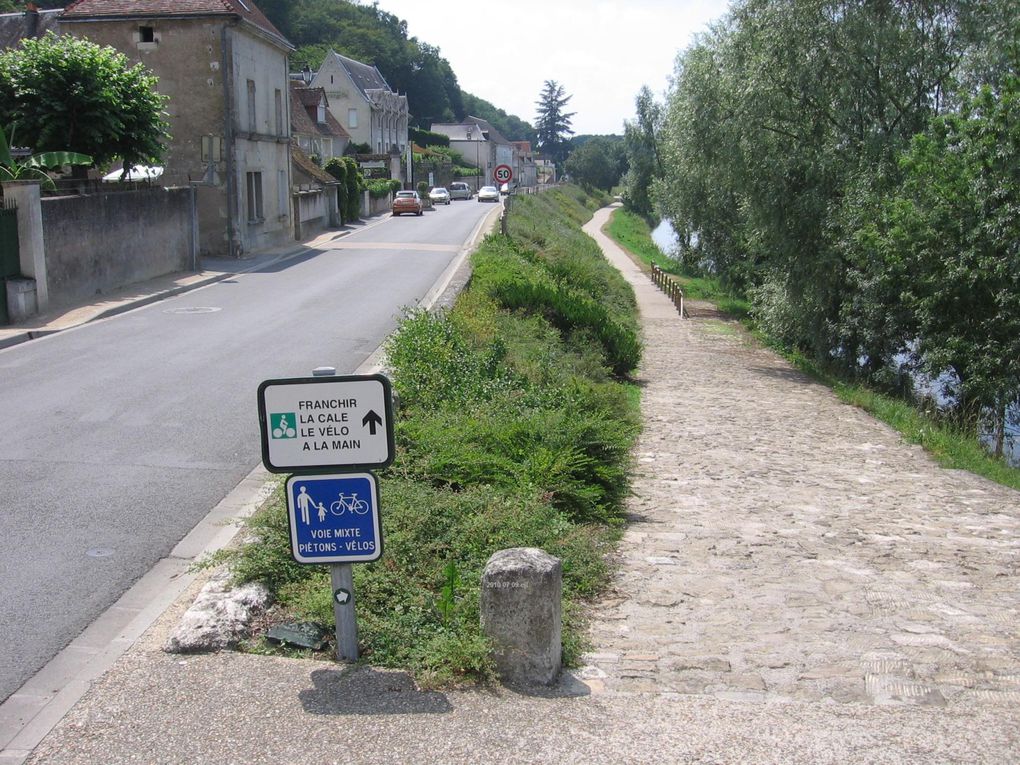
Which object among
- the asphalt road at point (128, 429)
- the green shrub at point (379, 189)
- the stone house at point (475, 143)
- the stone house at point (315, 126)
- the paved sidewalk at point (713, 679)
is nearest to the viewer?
→ the paved sidewalk at point (713, 679)

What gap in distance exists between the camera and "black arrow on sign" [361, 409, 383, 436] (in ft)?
16.3

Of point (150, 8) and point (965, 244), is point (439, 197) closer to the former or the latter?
point (150, 8)

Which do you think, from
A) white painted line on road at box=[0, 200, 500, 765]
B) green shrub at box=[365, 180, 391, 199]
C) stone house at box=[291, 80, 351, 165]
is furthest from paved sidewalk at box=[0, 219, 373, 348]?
stone house at box=[291, 80, 351, 165]

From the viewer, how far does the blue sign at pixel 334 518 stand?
5.03 metres

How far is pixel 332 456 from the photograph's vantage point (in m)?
4.97

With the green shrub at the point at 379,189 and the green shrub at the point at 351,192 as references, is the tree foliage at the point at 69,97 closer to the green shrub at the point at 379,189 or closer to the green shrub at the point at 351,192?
the green shrub at the point at 351,192

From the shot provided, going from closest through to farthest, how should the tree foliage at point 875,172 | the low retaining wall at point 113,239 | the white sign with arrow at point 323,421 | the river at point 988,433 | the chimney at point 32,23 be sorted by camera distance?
1. the white sign with arrow at point 323,421
2. the tree foliage at point 875,172
3. the river at point 988,433
4. the low retaining wall at point 113,239
5. the chimney at point 32,23

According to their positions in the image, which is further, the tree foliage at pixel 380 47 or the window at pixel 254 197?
the tree foliage at pixel 380 47

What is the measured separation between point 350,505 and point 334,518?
0.11m

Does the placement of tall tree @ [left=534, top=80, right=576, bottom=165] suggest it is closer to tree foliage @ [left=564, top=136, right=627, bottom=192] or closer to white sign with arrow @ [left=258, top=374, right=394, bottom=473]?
tree foliage @ [left=564, top=136, right=627, bottom=192]

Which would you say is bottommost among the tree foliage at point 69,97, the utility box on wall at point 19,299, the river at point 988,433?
the river at point 988,433

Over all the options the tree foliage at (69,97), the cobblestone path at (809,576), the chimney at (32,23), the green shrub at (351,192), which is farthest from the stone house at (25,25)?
the cobblestone path at (809,576)

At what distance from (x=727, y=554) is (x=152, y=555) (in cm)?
408

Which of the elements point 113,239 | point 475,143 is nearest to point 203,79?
point 113,239
